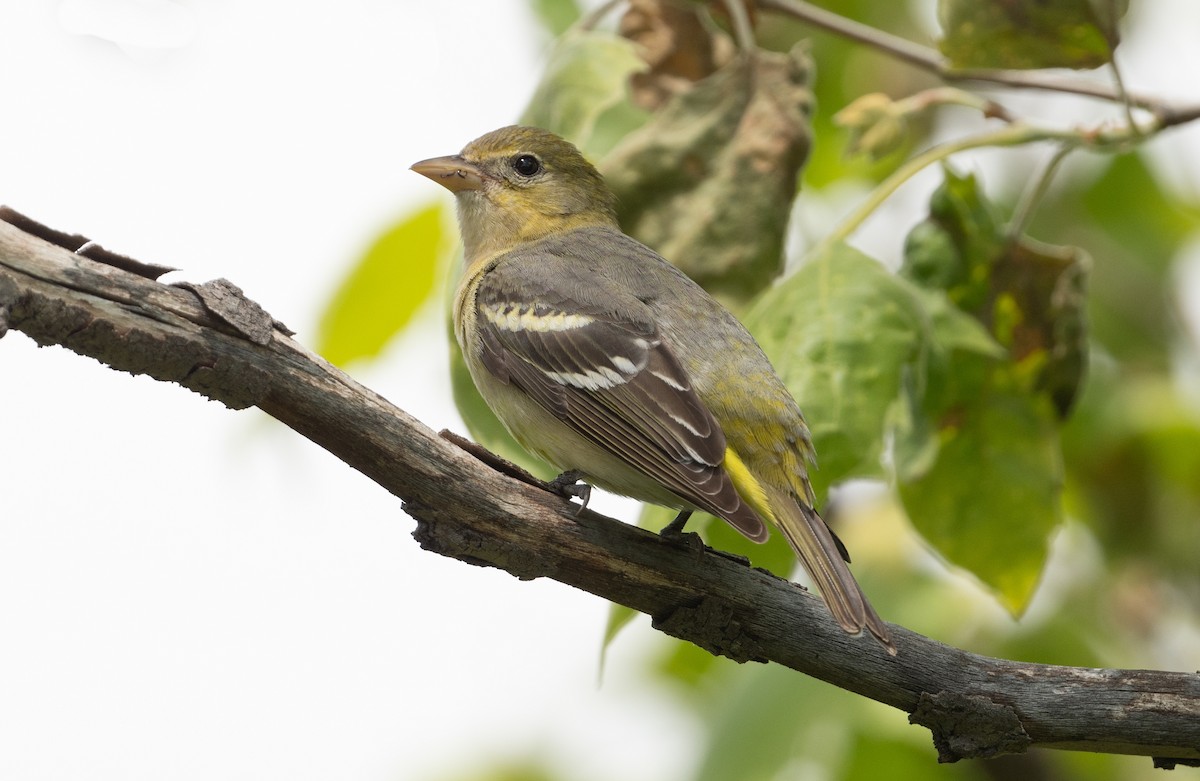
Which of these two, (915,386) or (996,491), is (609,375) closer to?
(915,386)

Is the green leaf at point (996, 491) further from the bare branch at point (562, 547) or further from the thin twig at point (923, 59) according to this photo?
the thin twig at point (923, 59)

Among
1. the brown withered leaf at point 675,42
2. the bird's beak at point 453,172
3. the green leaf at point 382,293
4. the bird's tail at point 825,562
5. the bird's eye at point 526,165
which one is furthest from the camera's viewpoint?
the bird's eye at point 526,165

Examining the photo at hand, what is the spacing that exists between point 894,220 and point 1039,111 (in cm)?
91

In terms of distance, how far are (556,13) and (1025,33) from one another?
7.43ft

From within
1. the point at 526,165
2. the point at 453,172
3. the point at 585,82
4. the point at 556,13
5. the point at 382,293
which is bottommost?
the point at 382,293

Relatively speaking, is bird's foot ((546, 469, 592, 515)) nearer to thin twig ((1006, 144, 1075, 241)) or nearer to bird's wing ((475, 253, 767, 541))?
bird's wing ((475, 253, 767, 541))

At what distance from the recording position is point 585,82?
16.1 ft

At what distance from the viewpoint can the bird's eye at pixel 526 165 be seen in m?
6.24

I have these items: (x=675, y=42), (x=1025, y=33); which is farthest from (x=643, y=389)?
(x=1025, y=33)

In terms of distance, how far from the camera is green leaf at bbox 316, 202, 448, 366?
18.8 ft

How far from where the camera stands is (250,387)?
10.8 feet

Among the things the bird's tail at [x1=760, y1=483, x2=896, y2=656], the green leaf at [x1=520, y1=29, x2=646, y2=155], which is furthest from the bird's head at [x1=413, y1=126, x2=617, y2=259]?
the bird's tail at [x1=760, y1=483, x2=896, y2=656]

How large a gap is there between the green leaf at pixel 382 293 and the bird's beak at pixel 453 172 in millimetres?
155

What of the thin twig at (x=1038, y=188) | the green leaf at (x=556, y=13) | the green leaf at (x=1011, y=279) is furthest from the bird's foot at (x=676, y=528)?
the green leaf at (x=556, y=13)
